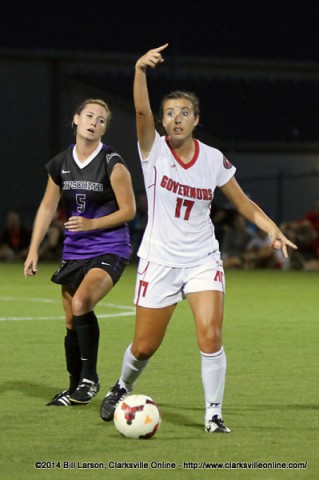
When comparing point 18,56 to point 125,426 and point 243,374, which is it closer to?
point 243,374

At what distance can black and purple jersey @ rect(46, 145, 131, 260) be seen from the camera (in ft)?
28.5

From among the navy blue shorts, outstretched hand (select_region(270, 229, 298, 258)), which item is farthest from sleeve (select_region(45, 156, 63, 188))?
outstretched hand (select_region(270, 229, 298, 258))

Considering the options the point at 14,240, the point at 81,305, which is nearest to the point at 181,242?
the point at 81,305

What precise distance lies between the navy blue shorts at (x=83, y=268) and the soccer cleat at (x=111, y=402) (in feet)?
3.20

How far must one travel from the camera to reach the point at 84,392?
8.59 m

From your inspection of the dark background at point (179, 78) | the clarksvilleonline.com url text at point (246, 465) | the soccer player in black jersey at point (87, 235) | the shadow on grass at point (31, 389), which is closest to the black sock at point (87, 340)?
the soccer player in black jersey at point (87, 235)

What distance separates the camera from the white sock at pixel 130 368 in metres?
7.93

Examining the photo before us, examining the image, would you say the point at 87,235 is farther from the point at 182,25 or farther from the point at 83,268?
the point at 182,25

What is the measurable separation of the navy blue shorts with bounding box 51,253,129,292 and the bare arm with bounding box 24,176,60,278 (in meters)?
0.22

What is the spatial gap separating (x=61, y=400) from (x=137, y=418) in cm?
148

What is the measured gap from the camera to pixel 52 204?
883 cm

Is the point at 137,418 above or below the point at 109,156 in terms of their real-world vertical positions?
below

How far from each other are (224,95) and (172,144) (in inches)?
1447

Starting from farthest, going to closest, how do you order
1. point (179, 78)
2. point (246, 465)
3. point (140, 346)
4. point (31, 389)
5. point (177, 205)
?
1. point (179, 78)
2. point (31, 389)
3. point (140, 346)
4. point (177, 205)
5. point (246, 465)
